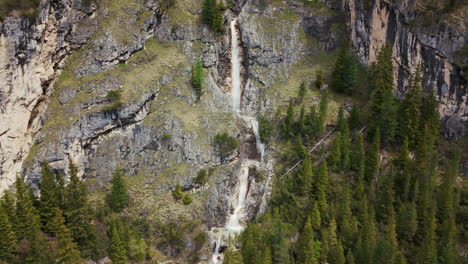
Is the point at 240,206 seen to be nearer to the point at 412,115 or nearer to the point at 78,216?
the point at 78,216

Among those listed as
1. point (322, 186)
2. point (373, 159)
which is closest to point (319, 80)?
point (373, 159)

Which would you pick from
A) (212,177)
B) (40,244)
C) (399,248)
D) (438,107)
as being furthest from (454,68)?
A: (40,244)

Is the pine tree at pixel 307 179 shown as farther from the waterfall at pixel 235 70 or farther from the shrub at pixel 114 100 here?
the shrub at pixel 114 100

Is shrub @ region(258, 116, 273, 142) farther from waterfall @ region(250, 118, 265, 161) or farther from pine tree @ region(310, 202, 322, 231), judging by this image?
pine tree @ region(310, 202, 322, 231)

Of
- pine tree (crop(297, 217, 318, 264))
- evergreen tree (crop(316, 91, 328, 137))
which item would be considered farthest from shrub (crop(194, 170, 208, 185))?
evergreen tree (crop(316, 91, 328, 137))

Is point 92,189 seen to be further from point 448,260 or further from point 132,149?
point 448,260
